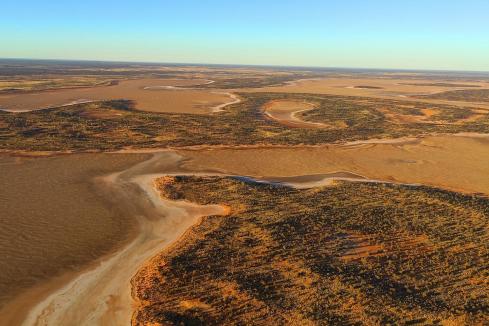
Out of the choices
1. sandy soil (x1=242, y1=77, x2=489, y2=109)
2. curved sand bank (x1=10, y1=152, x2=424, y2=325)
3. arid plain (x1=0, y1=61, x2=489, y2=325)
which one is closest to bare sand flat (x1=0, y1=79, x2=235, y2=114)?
arid plain (x1=0, y1=61, x2=489, y2=325)

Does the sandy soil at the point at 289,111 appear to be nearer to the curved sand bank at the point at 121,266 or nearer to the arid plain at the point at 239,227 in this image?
the arid plain at the point at 239,227

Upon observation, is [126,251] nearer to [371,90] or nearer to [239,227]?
[239,227]

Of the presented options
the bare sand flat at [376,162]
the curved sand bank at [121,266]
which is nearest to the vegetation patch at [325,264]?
the curved sand bank at [121,266]

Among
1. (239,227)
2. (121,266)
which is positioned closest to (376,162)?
(239,227)

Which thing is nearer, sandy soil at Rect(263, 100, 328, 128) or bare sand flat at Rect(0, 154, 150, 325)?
bare sand flat at Rect(0, 154, 150, 325)

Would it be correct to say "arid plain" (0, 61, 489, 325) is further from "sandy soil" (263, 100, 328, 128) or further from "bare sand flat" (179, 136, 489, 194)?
"sandy soil" (263, 100, 328, 128)
